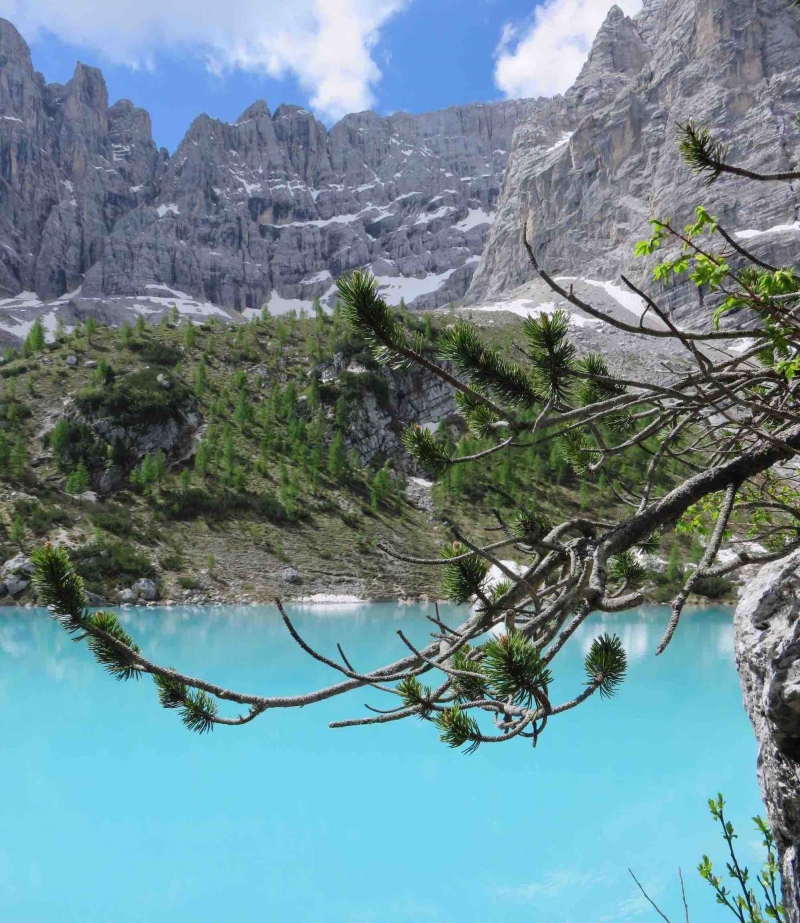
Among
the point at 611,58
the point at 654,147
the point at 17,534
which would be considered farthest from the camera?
the point at 611,58

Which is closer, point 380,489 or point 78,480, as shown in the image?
point 78,480

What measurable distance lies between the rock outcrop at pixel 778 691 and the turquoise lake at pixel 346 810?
655 centimetres

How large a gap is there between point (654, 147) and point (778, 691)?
105404 millimetres

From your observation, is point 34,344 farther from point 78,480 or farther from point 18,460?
point 78,480

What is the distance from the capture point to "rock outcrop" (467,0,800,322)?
75.2 meters

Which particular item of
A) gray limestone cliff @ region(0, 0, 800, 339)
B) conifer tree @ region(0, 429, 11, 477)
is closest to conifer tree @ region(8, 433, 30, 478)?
conifer tree @ region(0, 429, 11, 477)

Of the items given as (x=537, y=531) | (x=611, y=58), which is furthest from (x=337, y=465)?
(x=611, y=58)

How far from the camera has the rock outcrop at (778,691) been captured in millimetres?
1449

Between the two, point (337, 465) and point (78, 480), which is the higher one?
point (337, 465)

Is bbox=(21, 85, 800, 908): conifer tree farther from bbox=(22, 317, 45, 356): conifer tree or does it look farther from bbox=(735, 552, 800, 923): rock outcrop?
bbox=(22, 317, 45, 356): conifer tree

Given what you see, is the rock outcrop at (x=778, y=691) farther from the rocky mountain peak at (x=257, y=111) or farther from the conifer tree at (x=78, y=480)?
the rocky mountain peak at (x=257, y=111)

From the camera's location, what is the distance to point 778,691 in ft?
4.73

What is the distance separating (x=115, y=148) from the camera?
5084 inches

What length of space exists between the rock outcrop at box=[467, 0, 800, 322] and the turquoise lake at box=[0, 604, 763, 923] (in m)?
68.3
